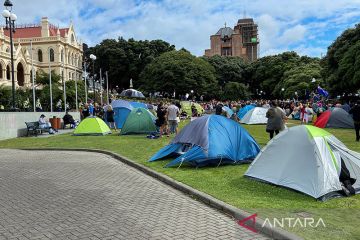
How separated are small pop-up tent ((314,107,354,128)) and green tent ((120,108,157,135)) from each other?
36.9ft

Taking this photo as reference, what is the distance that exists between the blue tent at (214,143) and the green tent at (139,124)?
1018cm

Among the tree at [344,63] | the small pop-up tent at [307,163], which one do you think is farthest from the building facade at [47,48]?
the small pop-up tent at [307,163]

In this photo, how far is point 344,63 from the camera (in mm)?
41969

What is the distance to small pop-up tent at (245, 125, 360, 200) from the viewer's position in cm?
779

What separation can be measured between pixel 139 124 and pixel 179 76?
5522 centimetres

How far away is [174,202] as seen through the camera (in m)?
7.86

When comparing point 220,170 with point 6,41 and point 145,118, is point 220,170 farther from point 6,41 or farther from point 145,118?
point 6,41

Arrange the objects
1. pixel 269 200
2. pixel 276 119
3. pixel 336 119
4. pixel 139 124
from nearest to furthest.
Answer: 1. pixel 269 200
2. pixel 276 119
3. pixel 139 124
4. pixel 336 119

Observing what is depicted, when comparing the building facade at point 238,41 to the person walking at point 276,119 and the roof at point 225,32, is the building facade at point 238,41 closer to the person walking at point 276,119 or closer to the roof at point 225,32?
the roof at point 225,32

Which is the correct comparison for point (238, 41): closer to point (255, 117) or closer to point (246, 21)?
point (246, 21)

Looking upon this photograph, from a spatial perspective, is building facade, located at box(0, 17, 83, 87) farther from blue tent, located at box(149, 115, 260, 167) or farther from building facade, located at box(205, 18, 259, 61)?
blue tent, located at box(149, 115, 260, 167)

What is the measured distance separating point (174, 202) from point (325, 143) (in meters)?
3.42

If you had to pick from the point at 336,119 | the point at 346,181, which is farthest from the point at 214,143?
the point at 336,119

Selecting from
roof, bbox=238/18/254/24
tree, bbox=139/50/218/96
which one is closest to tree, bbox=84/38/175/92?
tree, bbox=139/50/218/96
